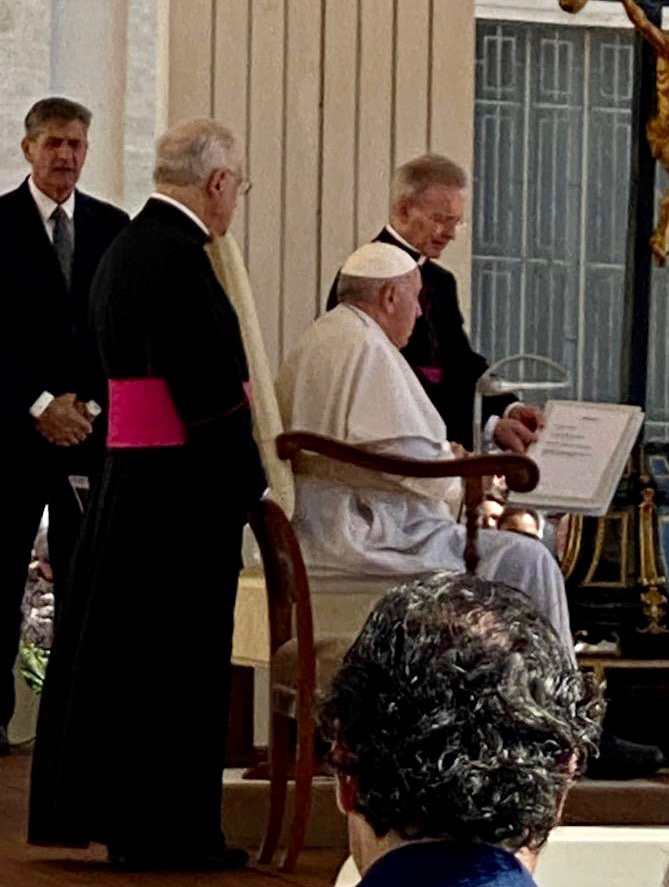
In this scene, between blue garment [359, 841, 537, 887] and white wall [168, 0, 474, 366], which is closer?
blue garment [359, 841, 537, 887]

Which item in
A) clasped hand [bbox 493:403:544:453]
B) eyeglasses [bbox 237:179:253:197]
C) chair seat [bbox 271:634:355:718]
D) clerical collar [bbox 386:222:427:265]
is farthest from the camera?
clerical collar [bbox 386:222:427:265]

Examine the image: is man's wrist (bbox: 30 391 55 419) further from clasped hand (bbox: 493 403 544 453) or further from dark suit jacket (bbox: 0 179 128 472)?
clasped hand (bbox: 493 403 544 453)

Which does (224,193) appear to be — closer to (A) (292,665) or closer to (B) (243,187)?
(B) (243,187)

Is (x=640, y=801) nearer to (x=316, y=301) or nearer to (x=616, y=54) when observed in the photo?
(x=316, y=301)

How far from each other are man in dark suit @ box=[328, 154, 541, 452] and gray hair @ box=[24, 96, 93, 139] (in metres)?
0.97

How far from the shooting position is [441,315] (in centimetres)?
653

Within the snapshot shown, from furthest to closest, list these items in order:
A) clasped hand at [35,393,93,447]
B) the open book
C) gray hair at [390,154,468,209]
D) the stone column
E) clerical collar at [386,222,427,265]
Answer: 1. the stone column
2. clasped hand at [35,393,93,447]
3. clerical collar at [386,222,427,265]
4. gray hair at [390,154,468,209]
5. the open book

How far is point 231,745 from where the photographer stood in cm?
620

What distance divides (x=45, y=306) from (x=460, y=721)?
207 inches

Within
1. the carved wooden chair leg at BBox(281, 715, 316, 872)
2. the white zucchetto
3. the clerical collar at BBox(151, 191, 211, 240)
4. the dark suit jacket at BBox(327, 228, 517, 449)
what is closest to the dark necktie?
the dark suit jacket at BBox(327, 228, 517, 449)

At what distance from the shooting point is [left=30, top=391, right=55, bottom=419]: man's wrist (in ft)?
22.0

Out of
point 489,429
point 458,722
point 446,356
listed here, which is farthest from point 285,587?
point 458,722

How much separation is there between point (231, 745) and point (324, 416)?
1046 mm

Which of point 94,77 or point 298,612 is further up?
point 94,77
